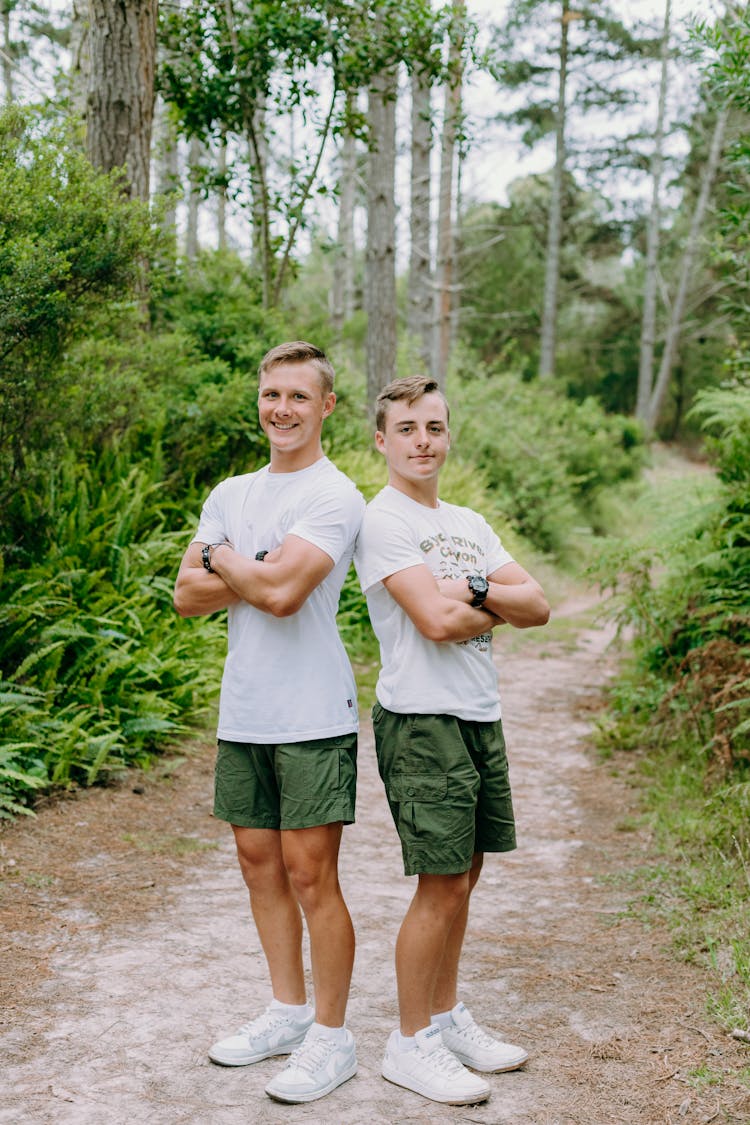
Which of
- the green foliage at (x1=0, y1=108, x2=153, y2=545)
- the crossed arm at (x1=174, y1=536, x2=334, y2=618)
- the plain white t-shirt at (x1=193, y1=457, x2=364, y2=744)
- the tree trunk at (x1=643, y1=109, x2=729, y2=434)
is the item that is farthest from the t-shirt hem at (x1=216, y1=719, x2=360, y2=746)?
the tree trunk at (x1=643, y1=109, x2=729, y2=434)

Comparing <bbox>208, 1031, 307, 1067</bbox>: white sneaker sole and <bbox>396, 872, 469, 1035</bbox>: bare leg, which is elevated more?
<bbox>396, 872, 469, 1035</bbox>: bare leg

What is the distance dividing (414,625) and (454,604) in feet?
0.55

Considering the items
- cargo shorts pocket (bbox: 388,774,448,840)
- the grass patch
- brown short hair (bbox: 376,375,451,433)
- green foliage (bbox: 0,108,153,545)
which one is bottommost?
the grass patch

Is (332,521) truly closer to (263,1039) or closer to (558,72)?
(263,1039)

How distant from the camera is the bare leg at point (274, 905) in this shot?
3209 mm

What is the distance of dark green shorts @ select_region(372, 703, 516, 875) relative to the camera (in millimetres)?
2992

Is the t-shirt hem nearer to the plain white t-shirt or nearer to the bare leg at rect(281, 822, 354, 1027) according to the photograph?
the plain white t-shirt

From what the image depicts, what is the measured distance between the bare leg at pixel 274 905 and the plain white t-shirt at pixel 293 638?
0.35 meters

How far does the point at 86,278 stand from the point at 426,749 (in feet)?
13.4

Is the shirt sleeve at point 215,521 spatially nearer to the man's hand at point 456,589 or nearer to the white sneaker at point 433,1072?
the man's hand at point 456,589

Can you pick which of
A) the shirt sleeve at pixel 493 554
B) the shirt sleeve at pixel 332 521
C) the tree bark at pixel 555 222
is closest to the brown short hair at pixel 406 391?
the shirt sleeve at pixel 332 521

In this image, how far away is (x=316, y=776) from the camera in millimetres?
3055

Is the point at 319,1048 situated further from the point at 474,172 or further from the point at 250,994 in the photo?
the point at 474,172

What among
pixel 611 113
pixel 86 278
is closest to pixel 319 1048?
pixel 86 278
